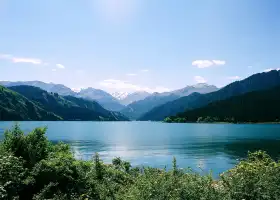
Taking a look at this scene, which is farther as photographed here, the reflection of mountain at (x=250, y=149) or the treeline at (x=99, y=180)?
the reflection of mountain at (x=250, y=149)

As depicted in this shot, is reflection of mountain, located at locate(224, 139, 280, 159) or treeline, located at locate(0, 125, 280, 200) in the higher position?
treeline, located at locate(0, 125, 280, 200)

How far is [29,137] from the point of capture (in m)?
22.0

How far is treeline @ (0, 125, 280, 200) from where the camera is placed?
1322 cm

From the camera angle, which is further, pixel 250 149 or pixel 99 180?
pixel 250 149

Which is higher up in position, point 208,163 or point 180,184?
point 180,184

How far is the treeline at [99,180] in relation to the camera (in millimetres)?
13219

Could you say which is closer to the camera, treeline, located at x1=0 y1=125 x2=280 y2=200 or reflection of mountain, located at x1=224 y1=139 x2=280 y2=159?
treeline, located at x1=0 y1=125 x2=280 y2=200

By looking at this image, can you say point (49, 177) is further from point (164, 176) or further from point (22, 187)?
point (164, 176)

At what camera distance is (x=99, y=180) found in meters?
21.0

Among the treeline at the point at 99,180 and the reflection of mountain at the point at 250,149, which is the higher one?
the treeline at the point at 99,180

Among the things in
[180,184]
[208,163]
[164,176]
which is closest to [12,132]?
[164,176]

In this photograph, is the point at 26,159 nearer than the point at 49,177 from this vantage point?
No

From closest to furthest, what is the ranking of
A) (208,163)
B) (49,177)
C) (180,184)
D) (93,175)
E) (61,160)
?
1. (180,184)
2. (49,177)
3. (61,160)
4. (93,175)
5. (208,163)

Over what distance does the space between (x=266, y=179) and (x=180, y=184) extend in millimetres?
4239
